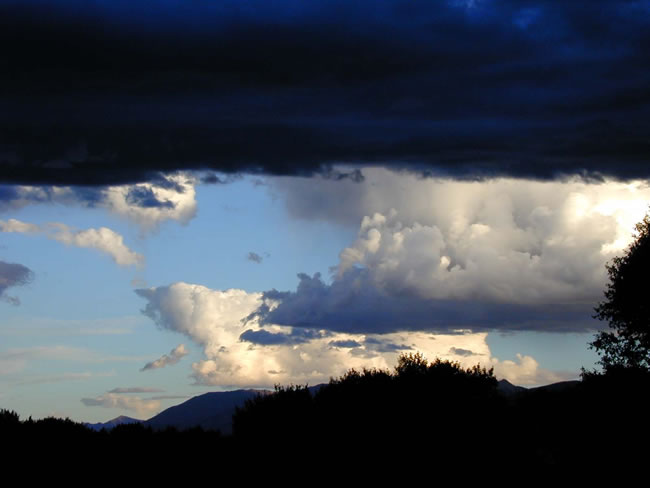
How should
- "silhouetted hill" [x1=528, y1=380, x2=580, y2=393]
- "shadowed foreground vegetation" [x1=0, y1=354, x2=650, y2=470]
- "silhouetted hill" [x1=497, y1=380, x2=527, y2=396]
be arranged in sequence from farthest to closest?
"silhouetted hill" [x1=497, y1=380, x2=527, y2=396] < "silhouetted hill" [x1=528, y1=380, x2=580, y2=393] < "shadowed foreground vegetation" [x1=0, y1=354, x2=650, y2=470]

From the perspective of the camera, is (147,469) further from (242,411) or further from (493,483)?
(493,483)

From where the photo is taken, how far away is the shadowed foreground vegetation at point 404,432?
5997 centimetres

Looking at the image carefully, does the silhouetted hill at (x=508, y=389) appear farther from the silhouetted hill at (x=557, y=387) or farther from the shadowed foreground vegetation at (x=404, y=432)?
the shadowed foreground vegetation at (x=404, y=432)

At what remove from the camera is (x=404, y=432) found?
2466 inches

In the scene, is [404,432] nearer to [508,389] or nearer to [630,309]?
[630,309]

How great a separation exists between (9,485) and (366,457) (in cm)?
2094

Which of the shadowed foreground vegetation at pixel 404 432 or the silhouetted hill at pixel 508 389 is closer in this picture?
the shadowed foreground vegetation at pixel 404 432

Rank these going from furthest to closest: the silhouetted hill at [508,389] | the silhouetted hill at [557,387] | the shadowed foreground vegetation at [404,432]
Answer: the silhouetted hill at [508,389] → the silhouetted hill at [557,387] → the shadowed foreground vegetation at [404,432]

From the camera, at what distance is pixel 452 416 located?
6519cm

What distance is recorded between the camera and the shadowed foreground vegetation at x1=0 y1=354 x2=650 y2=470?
5997cm

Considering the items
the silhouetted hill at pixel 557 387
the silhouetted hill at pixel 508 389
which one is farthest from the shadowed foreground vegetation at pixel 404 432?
the silhouetted hill at pixel 508 389

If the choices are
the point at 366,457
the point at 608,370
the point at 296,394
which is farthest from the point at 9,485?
the point at 608,370

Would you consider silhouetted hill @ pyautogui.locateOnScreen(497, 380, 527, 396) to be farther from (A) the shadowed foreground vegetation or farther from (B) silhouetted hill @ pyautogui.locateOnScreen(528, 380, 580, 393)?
(A) the shadowed foreground vegetation

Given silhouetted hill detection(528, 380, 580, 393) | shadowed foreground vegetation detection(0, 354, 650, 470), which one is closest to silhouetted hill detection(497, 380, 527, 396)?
silhouetted hill detection(528, 380, 580, 393)
